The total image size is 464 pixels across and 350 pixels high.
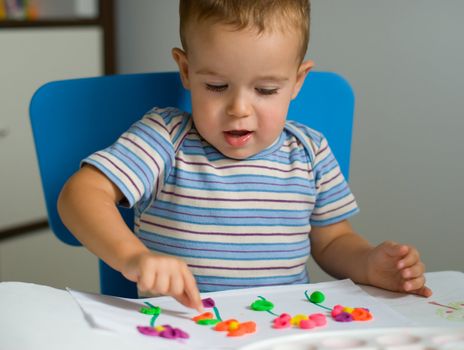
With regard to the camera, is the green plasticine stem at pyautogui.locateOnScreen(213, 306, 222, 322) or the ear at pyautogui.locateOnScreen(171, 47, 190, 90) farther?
the ear at pyautogui.locateOnScreen(171, 47, 190, 90)

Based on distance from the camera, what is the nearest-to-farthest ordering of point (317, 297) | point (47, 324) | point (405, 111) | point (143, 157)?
point (47, 324), point (317, 297), point (143, 157), point (405, 111)

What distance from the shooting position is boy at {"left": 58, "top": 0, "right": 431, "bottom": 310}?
2.46 feet

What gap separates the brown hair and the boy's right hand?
0.27 meters

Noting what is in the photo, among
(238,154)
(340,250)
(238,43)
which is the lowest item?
(340,250)

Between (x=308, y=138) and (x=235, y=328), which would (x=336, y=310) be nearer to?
(x=235, y=328)

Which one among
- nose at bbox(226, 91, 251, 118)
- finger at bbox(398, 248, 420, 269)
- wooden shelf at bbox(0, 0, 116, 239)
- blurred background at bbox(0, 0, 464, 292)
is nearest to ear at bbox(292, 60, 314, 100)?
nose at bbox(226, 91, 251, 118)

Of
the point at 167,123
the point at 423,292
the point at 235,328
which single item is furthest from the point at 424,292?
the point at 167,123

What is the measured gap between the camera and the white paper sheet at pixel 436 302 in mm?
651

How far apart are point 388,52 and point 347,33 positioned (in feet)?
0.30

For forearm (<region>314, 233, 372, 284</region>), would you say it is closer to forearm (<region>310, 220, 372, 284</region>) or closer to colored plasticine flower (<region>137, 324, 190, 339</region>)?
forearm (<region>310, 220, 372, 284</region>)

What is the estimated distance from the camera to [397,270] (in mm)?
749

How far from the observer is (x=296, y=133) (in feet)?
2.89

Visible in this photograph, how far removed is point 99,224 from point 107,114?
256 mm

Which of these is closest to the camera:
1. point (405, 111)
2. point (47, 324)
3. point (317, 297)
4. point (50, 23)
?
point (47, 324)
